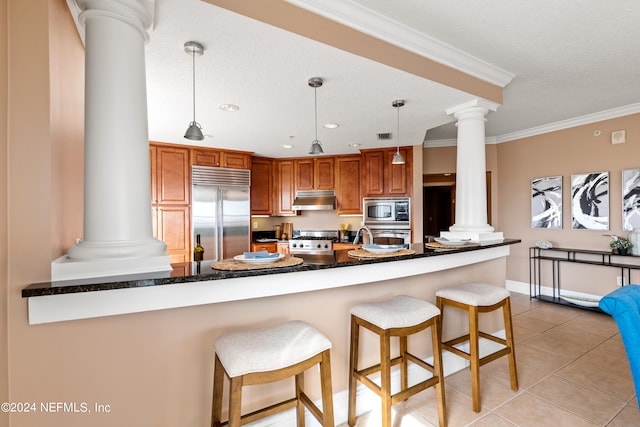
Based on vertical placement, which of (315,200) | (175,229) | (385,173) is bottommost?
(175,229)

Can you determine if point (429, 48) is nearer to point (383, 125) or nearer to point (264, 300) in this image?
point (383, 125)

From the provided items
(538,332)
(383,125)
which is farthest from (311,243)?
(538,332)

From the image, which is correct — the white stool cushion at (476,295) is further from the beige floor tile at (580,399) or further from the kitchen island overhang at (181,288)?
the beige floor tile at (580,399)

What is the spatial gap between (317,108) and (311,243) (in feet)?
8.49

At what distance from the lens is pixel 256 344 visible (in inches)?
49.1

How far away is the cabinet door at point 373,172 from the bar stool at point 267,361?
3.57m

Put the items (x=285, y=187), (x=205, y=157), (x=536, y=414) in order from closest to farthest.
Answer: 1. (x=536, y=414)
2. (x=205, y=157)
3. (x=285, y=187)

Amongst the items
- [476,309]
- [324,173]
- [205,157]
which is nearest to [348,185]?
[324,173]

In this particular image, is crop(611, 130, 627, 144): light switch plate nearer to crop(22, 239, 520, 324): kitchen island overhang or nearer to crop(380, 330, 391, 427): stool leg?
crop(22, 239, 520, 324): kitchen island overhang

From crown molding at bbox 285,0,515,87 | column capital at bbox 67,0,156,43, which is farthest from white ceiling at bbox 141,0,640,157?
column capital at bbox 67,0,156,43

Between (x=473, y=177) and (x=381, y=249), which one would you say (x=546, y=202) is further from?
(x=381, y=249)

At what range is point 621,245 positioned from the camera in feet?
11.5

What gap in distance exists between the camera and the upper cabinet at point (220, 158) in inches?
179

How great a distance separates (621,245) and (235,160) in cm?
527
